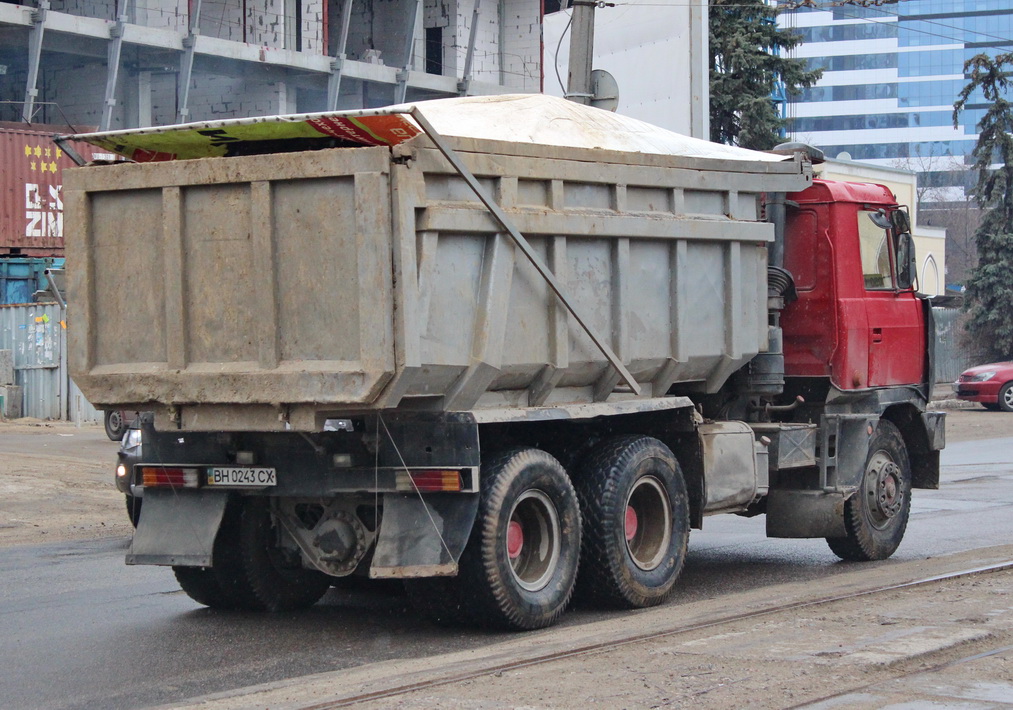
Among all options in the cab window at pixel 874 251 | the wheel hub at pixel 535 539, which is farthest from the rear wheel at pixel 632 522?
the cab window at pixel 874 251

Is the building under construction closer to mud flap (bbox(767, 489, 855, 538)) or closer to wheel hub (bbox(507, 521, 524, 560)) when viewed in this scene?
mud flap (bbox(767, 489, 855, 538))

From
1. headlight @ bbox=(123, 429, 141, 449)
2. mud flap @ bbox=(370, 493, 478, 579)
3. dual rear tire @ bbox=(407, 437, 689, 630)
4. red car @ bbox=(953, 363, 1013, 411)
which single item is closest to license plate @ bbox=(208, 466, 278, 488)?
mud flap @ bbox=(370, 493, 478, 579)

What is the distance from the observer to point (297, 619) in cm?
811

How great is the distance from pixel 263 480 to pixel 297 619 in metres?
1.06

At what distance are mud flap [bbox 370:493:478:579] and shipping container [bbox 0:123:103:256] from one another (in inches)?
979

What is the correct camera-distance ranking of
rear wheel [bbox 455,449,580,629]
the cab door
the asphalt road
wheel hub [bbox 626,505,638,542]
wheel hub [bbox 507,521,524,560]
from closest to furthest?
the asphalt road → rear wheel [bbox 455,449,580,629] → wheel hub [bbox 507,521,524,560] → wheel hub [bbox 626,505,638,542] → the cab door

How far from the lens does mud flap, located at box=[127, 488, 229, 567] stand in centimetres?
766

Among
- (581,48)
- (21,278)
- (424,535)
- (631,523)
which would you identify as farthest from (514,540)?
(21,278)

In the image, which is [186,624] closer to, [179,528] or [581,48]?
[179,528]

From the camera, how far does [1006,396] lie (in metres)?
29.5

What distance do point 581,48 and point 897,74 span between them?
12148 centimetres

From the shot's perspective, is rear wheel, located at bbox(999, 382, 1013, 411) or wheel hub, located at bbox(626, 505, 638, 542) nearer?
wheel hub, located at bbox(626, 505, 638, 542)

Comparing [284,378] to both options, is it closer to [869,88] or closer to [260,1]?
[260,1]

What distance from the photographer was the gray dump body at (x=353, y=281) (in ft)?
22.3
